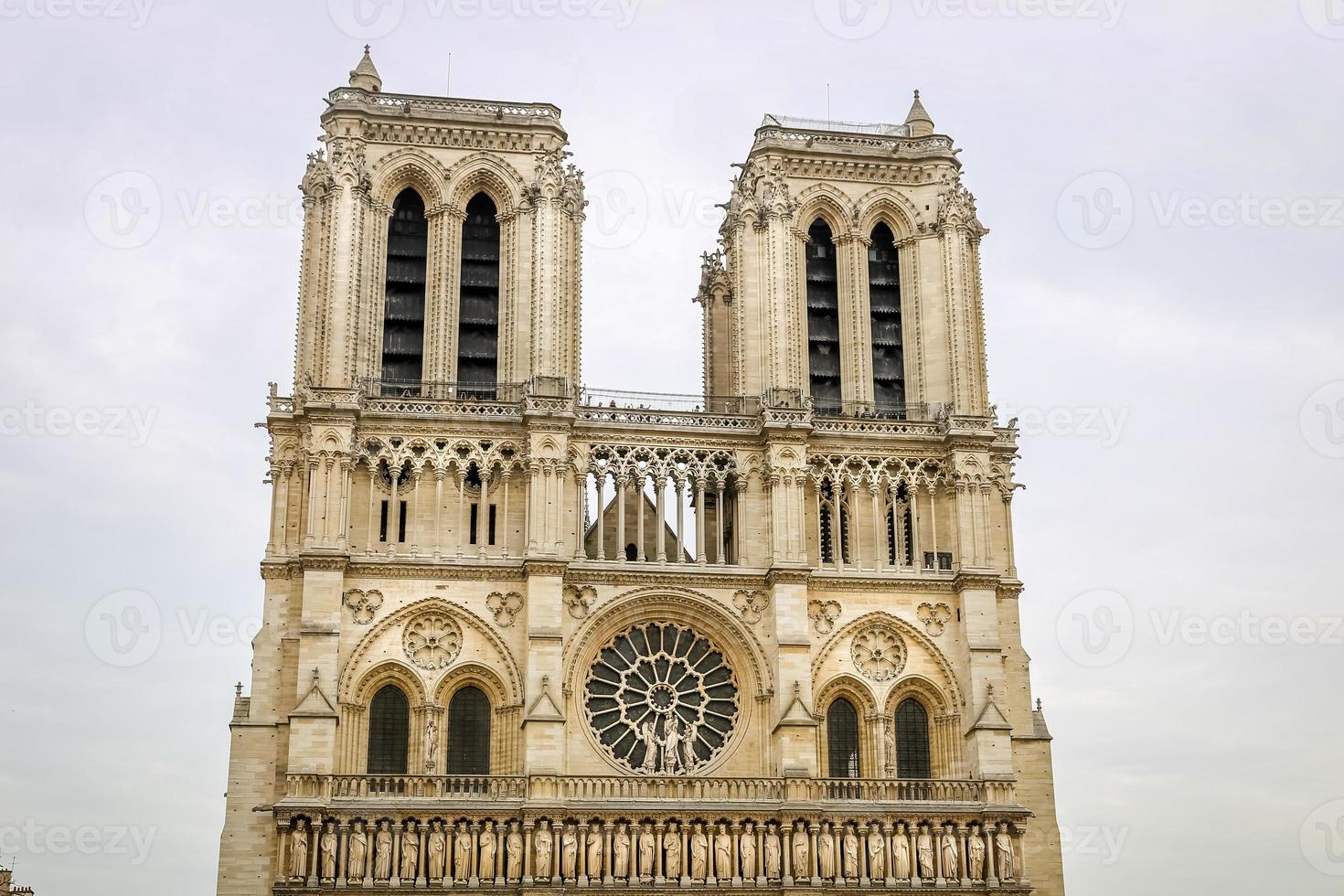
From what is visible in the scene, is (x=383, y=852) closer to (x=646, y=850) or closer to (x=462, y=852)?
(x=462, y=852)

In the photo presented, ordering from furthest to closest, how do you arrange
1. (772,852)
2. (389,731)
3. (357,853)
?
(389,731)
(772,852)
(357,853)

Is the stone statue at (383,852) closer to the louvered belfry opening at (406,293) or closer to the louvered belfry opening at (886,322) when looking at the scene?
the louvered belfry opening at (406,293)

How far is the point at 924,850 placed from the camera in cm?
4441

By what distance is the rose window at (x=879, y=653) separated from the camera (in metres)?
47.3

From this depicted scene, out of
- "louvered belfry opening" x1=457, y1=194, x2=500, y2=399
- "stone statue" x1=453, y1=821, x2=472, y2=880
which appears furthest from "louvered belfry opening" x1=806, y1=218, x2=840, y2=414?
"stone statue" x1=453, y1=821, x2=472, y2=880

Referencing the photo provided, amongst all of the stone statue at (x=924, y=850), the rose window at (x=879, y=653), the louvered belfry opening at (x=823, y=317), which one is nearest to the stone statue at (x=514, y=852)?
the stone statue at (x=924, y=850)

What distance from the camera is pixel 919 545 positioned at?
160 feet

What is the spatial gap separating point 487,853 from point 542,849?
1.40 meters

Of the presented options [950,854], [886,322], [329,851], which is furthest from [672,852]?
[886,322]

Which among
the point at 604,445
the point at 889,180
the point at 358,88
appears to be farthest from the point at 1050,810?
the point at 358,88

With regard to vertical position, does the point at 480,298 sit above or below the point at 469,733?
above

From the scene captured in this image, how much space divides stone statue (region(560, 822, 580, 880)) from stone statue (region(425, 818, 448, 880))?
2.95m

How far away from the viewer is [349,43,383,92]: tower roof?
5162cm

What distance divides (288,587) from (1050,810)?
21908 mm
